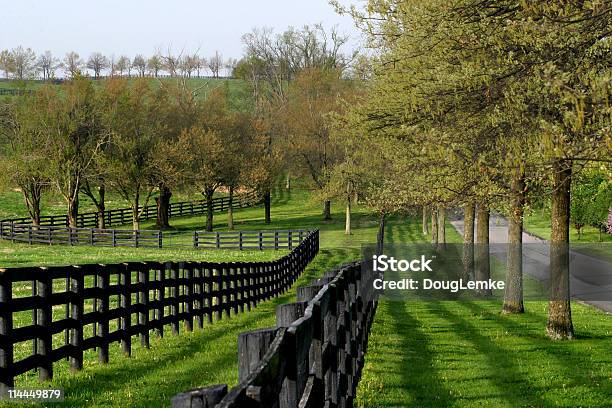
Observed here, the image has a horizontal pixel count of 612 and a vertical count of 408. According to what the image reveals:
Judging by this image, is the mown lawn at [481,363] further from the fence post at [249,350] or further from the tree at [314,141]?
the tree at [314,141]

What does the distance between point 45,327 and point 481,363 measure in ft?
23.5

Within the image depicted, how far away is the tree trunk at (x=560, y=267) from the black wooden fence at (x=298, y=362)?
8.81 meters

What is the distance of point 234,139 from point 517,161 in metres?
64.2

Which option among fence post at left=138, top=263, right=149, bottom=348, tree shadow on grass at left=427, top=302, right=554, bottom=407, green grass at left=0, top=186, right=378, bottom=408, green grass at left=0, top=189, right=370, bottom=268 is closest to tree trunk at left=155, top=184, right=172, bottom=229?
green grass at left=0, top=189, right=370, bottom=268

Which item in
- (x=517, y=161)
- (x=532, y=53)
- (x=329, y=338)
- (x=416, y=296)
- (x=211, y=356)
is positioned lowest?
(x=416, y=296)

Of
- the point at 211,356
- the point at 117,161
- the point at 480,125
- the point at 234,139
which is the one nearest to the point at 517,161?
the point at 211,356

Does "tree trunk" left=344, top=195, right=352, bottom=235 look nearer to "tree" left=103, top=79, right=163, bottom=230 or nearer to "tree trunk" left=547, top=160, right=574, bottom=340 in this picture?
"tree" left=103, top=79, right=163, bottom=230

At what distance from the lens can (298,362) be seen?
486 centimetres

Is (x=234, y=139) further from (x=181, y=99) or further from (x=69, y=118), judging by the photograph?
(x=69, y=118)

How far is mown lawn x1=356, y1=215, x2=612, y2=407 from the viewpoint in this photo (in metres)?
11.1

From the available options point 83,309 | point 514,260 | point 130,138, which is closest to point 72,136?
point 130,138

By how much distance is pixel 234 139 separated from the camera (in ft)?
243

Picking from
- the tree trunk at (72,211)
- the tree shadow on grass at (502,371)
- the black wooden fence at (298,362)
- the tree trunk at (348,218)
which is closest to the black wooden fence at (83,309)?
the black wooden fence at (298,362)

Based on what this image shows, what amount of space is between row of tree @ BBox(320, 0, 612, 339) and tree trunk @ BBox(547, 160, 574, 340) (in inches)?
0.9
